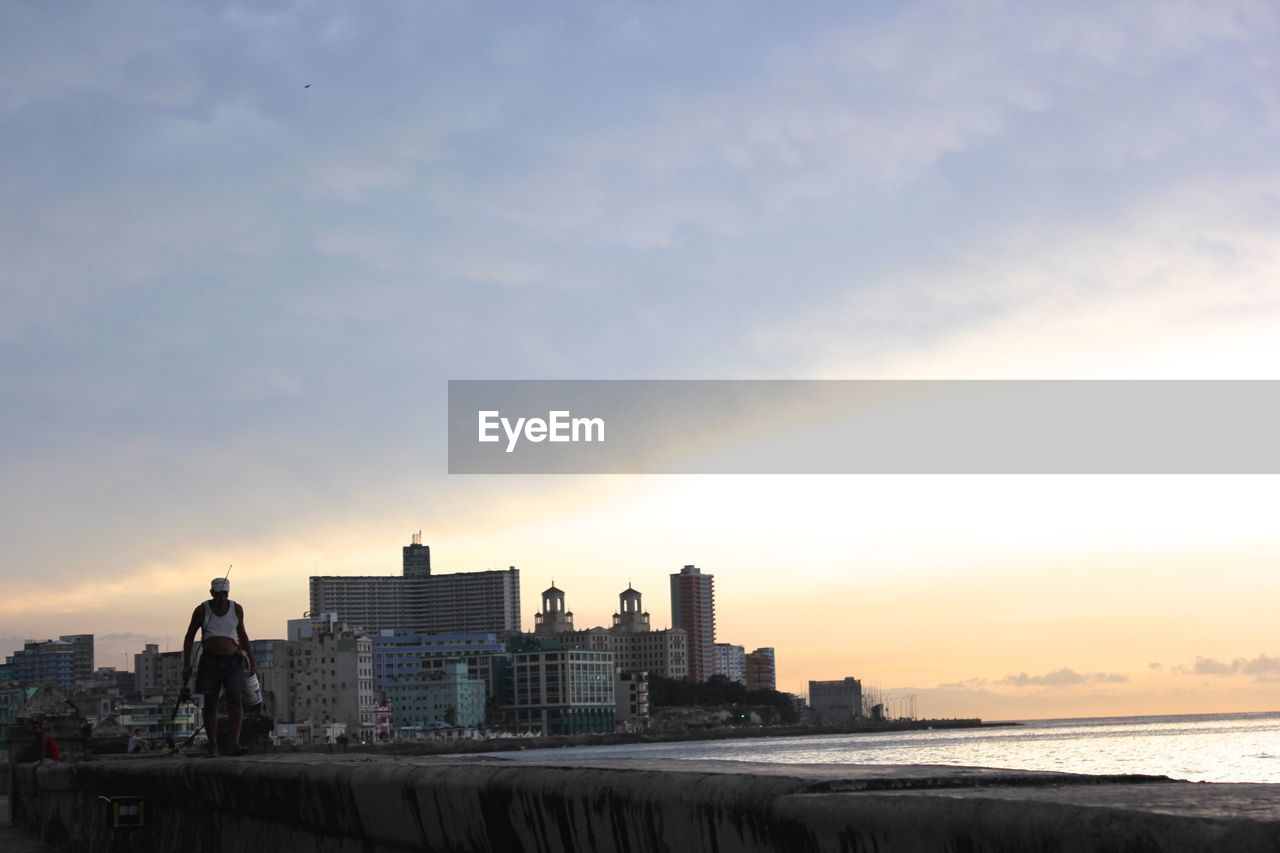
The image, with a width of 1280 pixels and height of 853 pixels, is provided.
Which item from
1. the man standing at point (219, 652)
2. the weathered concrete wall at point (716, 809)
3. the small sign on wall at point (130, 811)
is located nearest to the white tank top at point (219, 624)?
the man standing at point (219, 652)

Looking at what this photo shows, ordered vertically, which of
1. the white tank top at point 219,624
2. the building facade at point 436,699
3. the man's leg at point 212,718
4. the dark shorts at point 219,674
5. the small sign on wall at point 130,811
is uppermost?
the white tank top at point 219,624

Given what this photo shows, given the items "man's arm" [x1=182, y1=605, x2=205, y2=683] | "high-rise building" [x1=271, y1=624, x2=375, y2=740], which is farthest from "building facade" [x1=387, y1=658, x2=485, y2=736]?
"man's arm" [x1=182, y1=605, x2=205, y2=683]

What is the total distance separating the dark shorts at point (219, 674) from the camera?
9.62 metres

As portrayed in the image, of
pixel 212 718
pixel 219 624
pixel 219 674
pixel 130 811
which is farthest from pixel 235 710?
pixel 130 811

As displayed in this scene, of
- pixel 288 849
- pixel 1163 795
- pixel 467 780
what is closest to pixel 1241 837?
pixel 1163 795

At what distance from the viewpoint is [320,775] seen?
502 centimetres

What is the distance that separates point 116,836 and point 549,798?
221 inches

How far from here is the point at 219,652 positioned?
378 inches

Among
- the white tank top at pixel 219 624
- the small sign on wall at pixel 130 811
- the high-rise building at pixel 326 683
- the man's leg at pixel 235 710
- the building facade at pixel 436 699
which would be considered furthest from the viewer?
the building facade at pixel 436 699

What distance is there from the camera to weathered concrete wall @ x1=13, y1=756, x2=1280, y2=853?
182cm

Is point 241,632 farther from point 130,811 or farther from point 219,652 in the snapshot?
point 130,811

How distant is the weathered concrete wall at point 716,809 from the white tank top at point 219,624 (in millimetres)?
3604

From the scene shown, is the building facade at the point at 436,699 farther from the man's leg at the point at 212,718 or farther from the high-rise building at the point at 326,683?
the man's leg at the point at 212,718

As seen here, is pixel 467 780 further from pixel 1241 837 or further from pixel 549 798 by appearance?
pixel 1241 837
